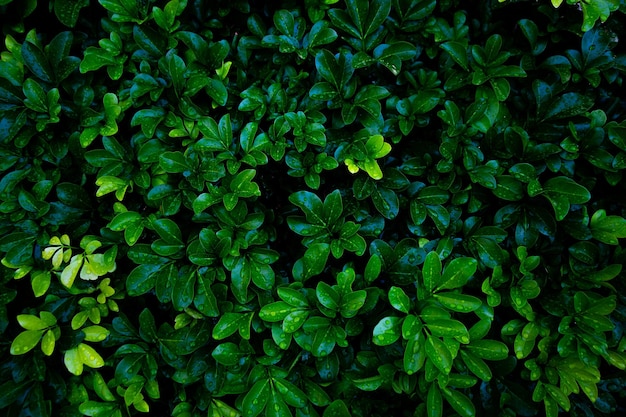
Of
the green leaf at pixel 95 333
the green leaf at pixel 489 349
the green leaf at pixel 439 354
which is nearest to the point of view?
the green leaf at pixel 439 354

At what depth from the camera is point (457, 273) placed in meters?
1.66

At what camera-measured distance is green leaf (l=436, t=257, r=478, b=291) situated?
1.65m

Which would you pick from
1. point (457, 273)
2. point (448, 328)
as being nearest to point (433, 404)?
point (448, 328)

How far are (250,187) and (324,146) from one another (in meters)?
0.31

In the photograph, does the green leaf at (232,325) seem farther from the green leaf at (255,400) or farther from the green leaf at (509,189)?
the green leaf at (509,189)

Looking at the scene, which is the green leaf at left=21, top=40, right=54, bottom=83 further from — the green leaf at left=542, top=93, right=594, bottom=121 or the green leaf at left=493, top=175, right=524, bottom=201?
the green leaf at left=542, top=93, right=594, bottom=121

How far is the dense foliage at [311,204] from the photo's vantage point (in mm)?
1745

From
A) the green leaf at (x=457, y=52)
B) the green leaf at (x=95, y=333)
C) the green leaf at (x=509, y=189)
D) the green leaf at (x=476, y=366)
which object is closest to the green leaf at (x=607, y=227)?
the green leaf at (x=509, y=189)

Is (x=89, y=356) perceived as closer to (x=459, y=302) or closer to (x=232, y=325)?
(x=232, y=325)

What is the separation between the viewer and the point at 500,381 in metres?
1.91

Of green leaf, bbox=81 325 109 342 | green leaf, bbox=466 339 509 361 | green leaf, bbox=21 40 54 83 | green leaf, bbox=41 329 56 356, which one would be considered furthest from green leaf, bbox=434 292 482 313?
green leaf, bbox=21 40 54 83

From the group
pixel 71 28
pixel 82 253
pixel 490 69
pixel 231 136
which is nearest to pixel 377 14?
pixel 490 69

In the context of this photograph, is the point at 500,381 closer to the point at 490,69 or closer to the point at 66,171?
the point at 490,69

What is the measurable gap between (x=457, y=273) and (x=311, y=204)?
1.76 ft
